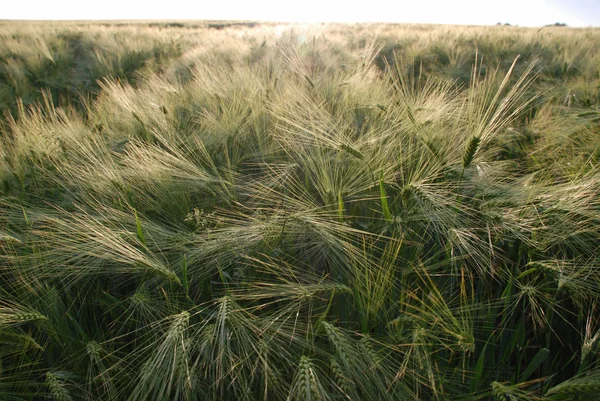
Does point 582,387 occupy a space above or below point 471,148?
below

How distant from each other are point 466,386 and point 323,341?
0.42 metres

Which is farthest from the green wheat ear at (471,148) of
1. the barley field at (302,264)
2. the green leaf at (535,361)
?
the green leaf at (535,361)

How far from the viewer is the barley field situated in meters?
0.98

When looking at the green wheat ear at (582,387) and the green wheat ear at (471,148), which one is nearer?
the green wheat ear at (582,387)

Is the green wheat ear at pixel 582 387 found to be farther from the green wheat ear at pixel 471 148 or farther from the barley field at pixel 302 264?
the green wheat ear at pixel 471 148

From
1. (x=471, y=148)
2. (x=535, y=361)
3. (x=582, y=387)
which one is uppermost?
(x=471, y=148)

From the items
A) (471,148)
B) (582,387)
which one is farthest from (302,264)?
(582,387)

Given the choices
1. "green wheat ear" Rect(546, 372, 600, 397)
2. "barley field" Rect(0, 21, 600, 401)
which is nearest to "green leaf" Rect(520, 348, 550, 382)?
"barley field" Rect(0, 21, 600, 401)

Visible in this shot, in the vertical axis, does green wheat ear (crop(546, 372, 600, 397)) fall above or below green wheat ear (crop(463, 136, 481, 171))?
below

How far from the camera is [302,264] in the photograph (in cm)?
137

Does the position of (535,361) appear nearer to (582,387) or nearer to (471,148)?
(582,387)

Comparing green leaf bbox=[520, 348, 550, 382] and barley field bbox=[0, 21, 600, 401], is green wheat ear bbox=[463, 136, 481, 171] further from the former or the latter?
green leaf bbox=[520, 348, 550, 382]

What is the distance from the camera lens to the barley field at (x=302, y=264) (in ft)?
3.21

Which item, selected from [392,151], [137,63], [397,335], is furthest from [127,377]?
[137,63]
